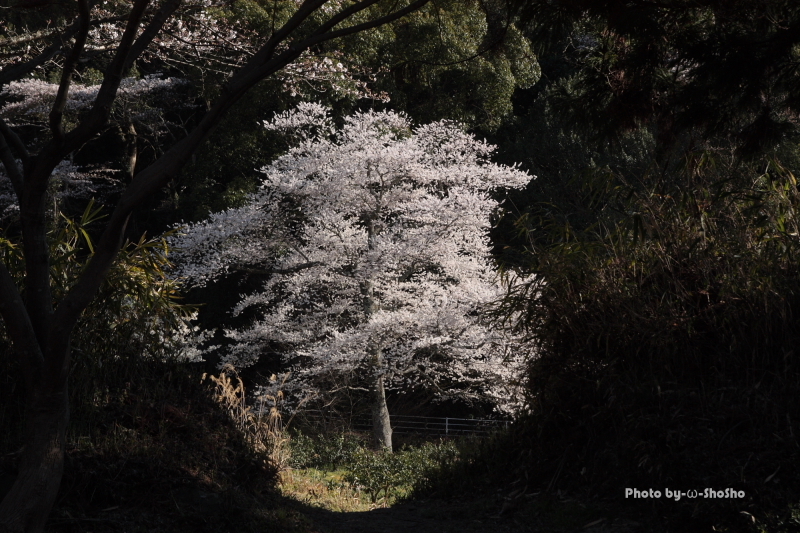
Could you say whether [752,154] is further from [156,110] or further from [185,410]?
[156,110]

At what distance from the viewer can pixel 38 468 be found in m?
3.18

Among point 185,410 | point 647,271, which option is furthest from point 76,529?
point 647,271

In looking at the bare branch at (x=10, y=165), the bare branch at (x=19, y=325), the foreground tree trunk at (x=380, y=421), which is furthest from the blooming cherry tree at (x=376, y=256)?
the bare branch at (x=19, y=325)

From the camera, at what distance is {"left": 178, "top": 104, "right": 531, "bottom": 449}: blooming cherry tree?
10.2 m

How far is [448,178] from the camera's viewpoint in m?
11.1

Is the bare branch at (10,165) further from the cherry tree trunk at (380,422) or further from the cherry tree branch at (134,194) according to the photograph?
the cherry tree trunk at (380,422)

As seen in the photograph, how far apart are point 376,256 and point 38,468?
7.10 m

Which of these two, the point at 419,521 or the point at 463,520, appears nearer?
the point at 463,520

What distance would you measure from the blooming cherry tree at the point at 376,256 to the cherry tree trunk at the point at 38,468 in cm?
664

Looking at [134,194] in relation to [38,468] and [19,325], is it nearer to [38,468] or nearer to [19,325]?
[19,325]

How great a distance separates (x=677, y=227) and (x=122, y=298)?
11.4ft

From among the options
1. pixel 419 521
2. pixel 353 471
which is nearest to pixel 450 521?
pixel 419 521

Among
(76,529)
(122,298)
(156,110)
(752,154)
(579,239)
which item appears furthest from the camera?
(156,110)

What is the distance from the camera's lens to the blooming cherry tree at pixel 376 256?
10.2 metres
